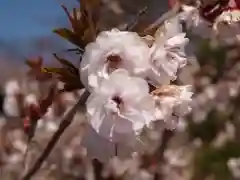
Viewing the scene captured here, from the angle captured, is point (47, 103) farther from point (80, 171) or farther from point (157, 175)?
point (80, 171)

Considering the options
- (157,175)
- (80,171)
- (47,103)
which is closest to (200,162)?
(80,171)

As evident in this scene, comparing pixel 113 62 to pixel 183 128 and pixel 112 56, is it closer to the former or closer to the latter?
pixel 112 56

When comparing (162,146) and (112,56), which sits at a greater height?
(112,56)

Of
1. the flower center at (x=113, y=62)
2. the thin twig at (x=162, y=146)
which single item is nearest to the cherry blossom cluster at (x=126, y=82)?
the flower center at (x=113, y=62)

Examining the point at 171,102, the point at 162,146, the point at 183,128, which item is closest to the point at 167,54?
the point at 171,102

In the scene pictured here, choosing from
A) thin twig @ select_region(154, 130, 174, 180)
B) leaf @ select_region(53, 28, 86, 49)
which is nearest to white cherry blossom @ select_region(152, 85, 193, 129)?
leaf @ select_region(53, 28, 86, 49)
